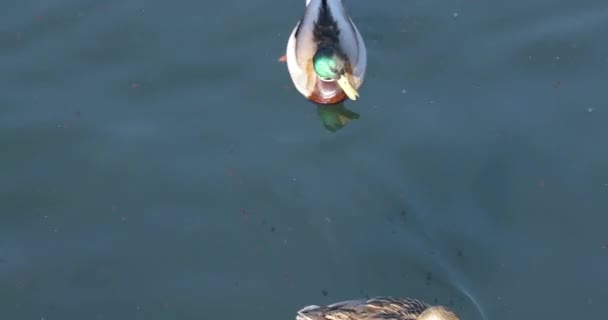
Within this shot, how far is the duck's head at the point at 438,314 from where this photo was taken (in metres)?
7.07

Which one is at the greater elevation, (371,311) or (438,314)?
(438,314)

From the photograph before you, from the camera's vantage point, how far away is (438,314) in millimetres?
7082

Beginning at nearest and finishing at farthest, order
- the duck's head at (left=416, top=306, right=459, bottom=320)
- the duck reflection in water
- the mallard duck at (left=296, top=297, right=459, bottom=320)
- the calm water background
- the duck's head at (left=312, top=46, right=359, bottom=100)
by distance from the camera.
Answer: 1. the duck's head at (left=416, top=306, right=459, bottom=320)
2. the mallard duck at (left=296, top=297, right=459, bottom=320)
3. the calm water background
4. the duck reflection in water
5. the duck's head at (left=312, top=46, right=359, bottom=100)

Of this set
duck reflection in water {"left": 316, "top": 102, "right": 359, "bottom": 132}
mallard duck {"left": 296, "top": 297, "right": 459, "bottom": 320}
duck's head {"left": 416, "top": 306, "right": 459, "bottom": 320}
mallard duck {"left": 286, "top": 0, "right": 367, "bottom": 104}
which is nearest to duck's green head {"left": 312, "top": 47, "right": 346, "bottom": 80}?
mallard duck {"left": 286, "top": 0, "right": 367, "bottom": 104}

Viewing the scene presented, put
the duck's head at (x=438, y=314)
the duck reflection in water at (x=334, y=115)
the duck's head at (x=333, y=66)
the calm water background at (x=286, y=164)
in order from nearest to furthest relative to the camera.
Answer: the duck's head at (x=438, y=314) → the calm water background at (x=286, y=164) → the duck reflection in water at (x=334, y=115) → the duck's head at (x=333, y=66)

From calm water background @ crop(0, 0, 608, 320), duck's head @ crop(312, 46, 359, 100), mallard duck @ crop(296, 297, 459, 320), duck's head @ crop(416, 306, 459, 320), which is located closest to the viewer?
duck's head @ crop(416, 306, 459, 320)

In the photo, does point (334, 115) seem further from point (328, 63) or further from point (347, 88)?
point (328, 63)

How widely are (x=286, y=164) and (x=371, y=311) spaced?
68.9 inches

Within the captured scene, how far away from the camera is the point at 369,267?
7961mm

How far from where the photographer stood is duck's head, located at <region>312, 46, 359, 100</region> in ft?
30.6

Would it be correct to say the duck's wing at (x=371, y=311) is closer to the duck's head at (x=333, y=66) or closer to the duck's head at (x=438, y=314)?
the duck's head at (x=438, y=314)

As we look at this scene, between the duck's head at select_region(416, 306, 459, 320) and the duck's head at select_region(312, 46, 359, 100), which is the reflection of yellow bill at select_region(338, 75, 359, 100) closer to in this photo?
the duck's head at select_region(312, 46, 359, 100)

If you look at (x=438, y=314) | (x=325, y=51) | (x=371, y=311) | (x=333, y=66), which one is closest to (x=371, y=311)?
(x=371, y=311)

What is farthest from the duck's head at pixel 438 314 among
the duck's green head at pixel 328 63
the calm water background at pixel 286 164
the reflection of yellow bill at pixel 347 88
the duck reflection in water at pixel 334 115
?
the duck's green head at pixel 328 63
